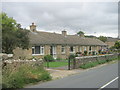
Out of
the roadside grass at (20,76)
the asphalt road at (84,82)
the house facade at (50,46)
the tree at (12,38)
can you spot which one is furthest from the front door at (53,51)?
the asphalt road at (84,82)

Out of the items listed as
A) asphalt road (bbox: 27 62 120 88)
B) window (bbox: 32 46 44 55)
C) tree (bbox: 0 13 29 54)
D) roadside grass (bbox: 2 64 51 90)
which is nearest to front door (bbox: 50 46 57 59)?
window (bbox: 32 46 44 55)

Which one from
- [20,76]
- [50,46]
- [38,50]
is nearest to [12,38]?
[20,76]

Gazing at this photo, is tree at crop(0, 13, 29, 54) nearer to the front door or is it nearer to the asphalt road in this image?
the asphalt road

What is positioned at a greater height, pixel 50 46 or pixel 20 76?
pixel 50 46

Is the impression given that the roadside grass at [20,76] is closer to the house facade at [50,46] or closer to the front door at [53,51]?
the house facade at [50,46]

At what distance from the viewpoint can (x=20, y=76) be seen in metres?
9.73

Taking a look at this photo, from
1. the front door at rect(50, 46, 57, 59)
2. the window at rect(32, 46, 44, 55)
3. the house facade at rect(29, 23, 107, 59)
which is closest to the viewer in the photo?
the window at rect(32, 46, 44, 55)

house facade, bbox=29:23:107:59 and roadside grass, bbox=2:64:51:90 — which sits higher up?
house facade, bbox=29:23:107:59

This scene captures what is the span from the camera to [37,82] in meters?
10.6

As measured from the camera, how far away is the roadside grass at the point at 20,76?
8.66 m

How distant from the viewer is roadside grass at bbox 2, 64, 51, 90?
8664 mm

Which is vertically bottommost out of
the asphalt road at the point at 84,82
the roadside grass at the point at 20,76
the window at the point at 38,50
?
the asphalt road at the point at 84,82

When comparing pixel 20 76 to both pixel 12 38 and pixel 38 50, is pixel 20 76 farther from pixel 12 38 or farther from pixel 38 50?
pixel 38 50

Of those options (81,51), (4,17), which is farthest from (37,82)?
(81,51)
